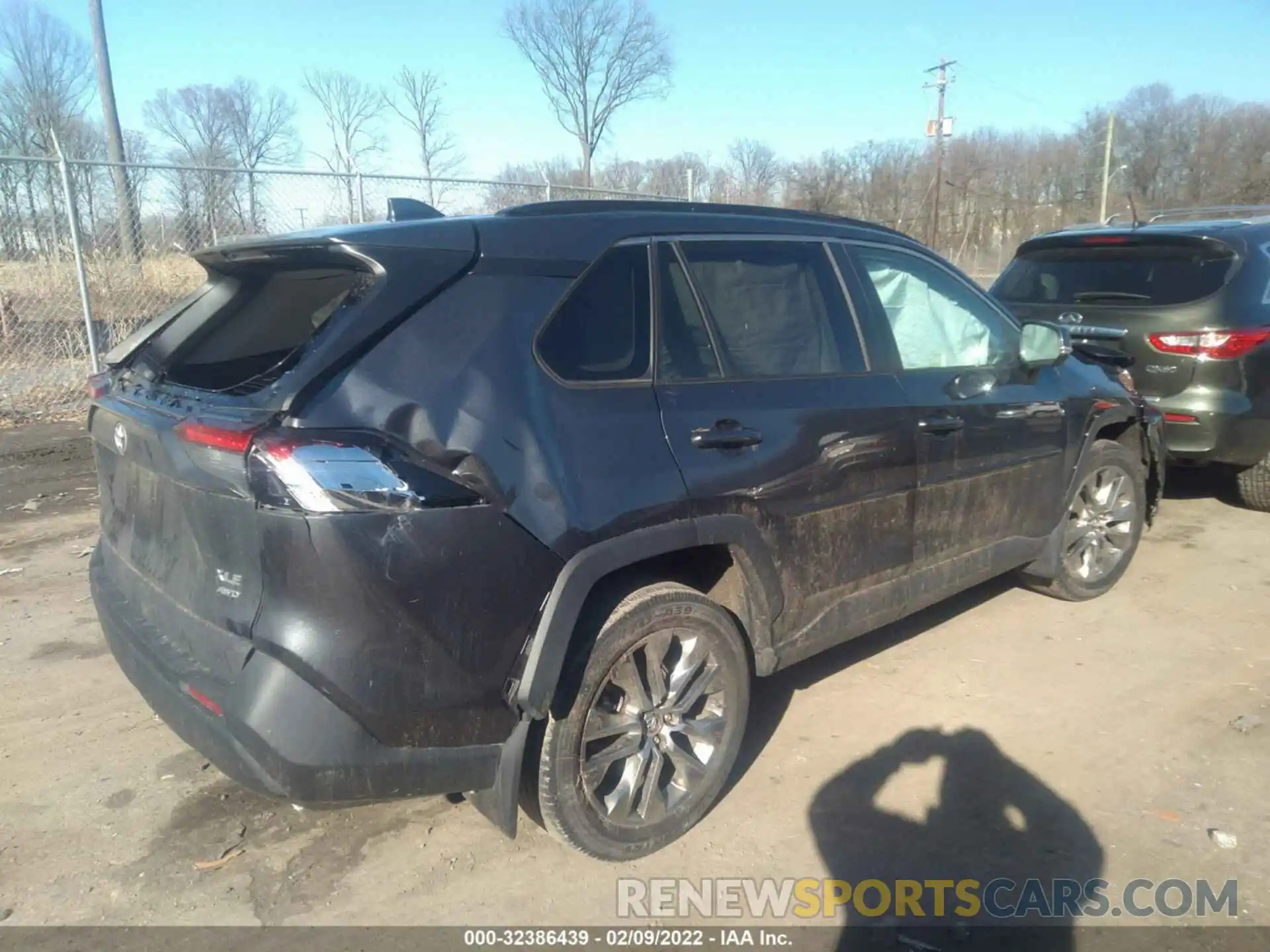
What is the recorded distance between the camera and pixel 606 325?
2.73 metres

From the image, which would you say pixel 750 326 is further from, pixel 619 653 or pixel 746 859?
pixel 746 859

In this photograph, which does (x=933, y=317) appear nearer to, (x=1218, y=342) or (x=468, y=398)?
(x=468, y=398)

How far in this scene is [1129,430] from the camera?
16.0 ft

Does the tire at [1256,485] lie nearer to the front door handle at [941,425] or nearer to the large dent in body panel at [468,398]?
the front door handle at [941,425]

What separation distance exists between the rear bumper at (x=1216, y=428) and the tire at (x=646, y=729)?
3.85 meters

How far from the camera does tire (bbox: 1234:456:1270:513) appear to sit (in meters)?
5.99

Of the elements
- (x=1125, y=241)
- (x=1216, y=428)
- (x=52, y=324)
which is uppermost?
(x=1125, y=241)

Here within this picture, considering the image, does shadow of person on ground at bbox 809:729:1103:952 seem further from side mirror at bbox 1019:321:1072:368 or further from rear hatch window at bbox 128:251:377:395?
rear hatch window at bbox 128:251:377:395

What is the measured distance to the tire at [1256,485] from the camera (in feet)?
19.6

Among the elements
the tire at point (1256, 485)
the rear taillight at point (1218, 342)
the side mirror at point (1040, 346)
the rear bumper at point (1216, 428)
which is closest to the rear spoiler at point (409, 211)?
the side mirror at point (1040, 346)

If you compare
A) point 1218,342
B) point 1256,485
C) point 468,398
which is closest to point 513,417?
point 468,398

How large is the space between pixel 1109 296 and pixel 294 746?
5695 mm

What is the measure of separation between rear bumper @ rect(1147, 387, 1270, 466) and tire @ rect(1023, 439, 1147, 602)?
32.9 inches

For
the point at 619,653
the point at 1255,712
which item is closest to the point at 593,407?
the point at 619,653
